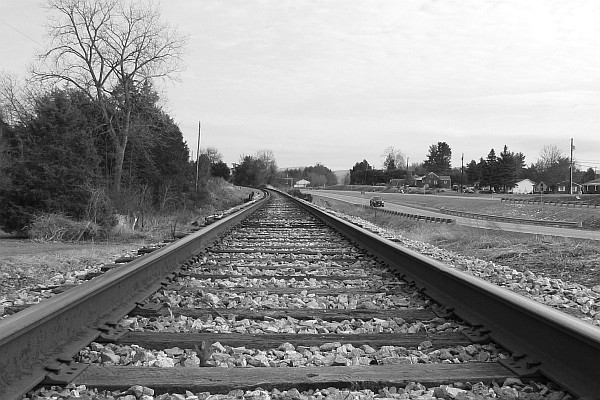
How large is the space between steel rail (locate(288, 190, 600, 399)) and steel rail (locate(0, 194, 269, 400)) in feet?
7.73

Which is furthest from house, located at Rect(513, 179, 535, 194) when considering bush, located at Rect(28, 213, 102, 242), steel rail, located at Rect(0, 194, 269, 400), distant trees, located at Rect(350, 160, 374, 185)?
steel rail, located at Rect(0, 194, 269, 400)

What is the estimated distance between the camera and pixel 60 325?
123 inches

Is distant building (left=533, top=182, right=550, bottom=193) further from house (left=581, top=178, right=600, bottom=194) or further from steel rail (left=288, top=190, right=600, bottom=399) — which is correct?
steel rail (left=288, top=190, right=600, bottom=399)

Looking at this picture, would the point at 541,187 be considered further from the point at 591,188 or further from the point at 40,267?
the point at 591,188

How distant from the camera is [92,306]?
3678mm

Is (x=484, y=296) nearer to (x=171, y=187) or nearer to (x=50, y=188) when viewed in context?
(x=50, y=188)

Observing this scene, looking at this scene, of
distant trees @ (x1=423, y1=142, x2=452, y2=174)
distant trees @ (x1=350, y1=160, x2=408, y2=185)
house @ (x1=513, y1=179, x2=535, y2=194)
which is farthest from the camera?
distant trees @ (x1=423, y1=142, x2=452, y2=174)

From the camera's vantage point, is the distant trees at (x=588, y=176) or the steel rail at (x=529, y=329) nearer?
the steel rail at (x=529, y=329)

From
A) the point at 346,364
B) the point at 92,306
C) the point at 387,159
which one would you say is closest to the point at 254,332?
the point at 346,364

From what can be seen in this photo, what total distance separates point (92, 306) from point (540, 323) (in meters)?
2.74

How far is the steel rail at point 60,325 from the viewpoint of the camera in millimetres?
2549

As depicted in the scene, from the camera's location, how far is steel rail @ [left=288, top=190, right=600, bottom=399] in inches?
99.7

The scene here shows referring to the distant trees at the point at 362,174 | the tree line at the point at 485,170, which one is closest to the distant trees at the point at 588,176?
the tree line at the point at 485,170

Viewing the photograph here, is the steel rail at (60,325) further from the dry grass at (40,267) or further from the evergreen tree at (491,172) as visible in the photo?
the evergreen tree at (491,172)
